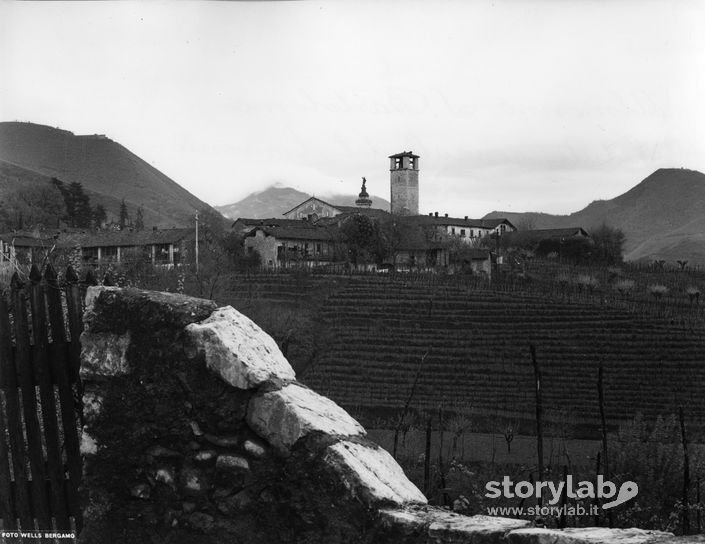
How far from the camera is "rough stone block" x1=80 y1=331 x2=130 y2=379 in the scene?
3.01 meters

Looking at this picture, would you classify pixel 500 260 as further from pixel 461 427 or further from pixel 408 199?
pixel 408 199

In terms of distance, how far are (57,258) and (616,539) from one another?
11.6m

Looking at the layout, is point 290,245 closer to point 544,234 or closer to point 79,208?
point 79,208

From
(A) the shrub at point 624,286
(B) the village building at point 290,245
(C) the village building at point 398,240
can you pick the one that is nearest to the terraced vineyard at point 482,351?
(A) the shrub at point 624,286

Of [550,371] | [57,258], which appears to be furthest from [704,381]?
[57,258]

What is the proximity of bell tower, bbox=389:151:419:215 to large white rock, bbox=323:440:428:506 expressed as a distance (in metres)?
25.1

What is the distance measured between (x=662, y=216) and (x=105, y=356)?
46.7 feet

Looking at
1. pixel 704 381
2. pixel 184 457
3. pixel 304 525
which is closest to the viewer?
pixel 304 525

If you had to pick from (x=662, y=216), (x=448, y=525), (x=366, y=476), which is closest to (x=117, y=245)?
(x=662, y=216)

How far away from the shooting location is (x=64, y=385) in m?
3.41

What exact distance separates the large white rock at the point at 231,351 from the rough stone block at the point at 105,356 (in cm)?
37

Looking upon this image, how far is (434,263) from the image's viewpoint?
1091 inches

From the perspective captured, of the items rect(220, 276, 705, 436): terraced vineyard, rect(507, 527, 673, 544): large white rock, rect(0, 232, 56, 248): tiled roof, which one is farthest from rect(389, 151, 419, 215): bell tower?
rect(507, 527, 673, 544): large white rock

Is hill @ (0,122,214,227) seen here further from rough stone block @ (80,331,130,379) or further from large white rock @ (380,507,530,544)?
large white rock @ (380,507,530,544)
